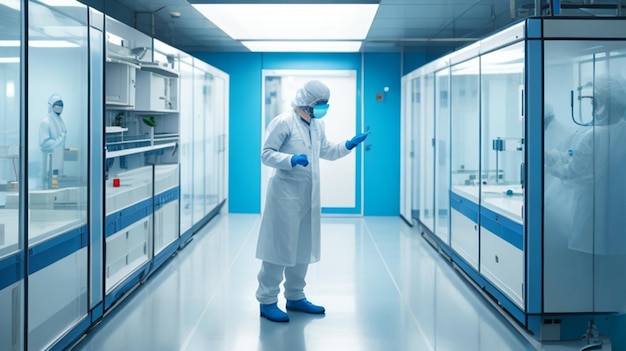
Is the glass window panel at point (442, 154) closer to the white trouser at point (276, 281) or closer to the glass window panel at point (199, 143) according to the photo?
the white trouser at point (276, 281)

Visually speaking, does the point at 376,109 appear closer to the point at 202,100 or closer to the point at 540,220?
the point at 202,100

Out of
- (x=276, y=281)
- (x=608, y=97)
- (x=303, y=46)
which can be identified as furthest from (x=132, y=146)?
(x=303, y=46)

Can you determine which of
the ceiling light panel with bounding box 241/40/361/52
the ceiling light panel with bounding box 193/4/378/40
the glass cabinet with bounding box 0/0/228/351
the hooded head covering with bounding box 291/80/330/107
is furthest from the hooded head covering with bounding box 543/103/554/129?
the ceiling light panel with bounding box 241/40/361/52

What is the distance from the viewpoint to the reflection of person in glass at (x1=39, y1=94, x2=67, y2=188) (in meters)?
3.69

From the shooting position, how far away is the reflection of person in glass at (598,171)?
4.18 meters

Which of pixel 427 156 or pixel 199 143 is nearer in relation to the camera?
pixel 427 156

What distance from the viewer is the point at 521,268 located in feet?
14.2

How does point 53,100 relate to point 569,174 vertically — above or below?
above

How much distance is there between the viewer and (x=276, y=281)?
16.1 feet

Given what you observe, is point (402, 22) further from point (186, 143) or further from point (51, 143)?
point (51, 143)

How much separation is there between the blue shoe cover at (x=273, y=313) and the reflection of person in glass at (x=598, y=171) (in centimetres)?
202

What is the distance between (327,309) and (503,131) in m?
1.91

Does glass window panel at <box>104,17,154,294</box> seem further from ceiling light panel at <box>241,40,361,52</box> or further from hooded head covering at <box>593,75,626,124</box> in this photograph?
hooded head covering at <box>593,75,626,124</box>

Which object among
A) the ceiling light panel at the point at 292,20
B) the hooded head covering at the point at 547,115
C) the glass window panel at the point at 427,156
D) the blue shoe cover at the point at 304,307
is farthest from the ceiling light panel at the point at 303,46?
the hooded head covering at the point at 547,115
